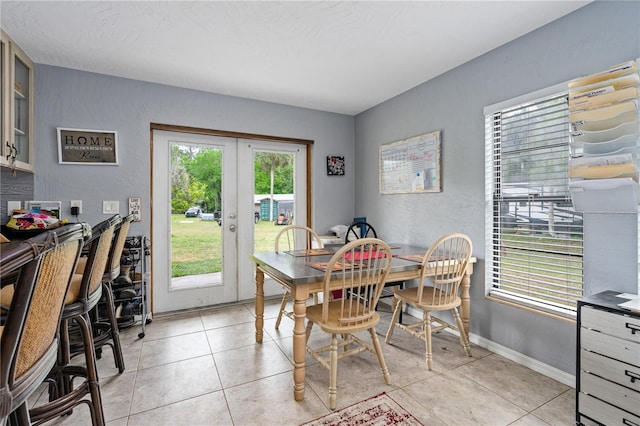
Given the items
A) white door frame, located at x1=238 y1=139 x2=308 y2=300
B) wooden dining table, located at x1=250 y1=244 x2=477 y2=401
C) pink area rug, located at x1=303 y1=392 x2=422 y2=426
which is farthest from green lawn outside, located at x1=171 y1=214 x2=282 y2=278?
pink area rug, located at x1=303 y1=392 x2=422 y2=426

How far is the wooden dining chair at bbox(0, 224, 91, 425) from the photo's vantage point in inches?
30.3

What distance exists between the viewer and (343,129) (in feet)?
14.0

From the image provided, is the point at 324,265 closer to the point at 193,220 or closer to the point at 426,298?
the point at 426,298

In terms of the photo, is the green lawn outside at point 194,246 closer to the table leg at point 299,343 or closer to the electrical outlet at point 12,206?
the electrical outlet at point 12,206

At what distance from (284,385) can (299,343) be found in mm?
371

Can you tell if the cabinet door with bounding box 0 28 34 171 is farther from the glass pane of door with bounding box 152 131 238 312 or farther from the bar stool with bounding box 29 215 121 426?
the bar stool with bounding box 29 215 121 426

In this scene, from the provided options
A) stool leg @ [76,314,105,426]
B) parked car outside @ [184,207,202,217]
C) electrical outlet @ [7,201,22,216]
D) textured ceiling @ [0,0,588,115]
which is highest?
textured ceiling @ [0,0,588,115]

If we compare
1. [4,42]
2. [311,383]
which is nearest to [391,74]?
[311,383]

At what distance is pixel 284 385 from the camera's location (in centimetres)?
206

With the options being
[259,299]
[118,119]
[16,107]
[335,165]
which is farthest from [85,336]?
[335,165]

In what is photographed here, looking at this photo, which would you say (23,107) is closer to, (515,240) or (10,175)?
(10,175)

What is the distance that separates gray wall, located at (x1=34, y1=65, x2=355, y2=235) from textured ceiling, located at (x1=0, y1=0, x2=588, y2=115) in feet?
0.51

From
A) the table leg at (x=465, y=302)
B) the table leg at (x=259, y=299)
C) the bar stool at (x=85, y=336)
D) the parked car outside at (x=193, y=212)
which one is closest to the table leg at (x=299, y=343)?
the table leg at (x=259, y=299)

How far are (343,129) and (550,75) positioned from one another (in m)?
2.46
